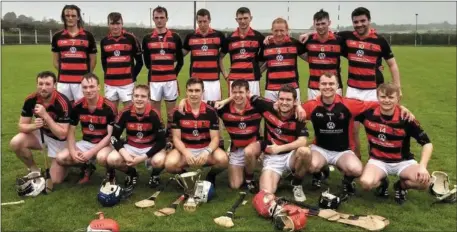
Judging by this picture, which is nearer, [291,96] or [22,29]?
[291,96]

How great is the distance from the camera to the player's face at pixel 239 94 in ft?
17.6

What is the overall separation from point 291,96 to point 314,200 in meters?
1.22

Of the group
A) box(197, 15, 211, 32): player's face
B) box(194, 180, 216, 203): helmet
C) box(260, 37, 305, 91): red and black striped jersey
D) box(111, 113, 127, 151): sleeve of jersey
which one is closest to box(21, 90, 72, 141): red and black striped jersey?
box(111, 113, 127, 151): sleeve of jersey

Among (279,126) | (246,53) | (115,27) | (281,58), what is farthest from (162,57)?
(279,126)

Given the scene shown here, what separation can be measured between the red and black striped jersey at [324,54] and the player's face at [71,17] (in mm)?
3225

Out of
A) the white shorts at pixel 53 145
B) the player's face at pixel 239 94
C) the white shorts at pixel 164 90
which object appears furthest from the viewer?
the white shorts at pixel 164 90

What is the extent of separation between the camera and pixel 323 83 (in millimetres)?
5215

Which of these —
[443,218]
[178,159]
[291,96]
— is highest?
[291,96]

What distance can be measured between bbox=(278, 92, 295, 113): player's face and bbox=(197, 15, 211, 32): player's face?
6.47ft

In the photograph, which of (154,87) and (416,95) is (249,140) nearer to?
(154,87)

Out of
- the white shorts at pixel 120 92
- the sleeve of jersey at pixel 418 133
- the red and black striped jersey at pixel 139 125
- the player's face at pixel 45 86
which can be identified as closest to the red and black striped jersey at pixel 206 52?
the white shorts at pixel 120 92

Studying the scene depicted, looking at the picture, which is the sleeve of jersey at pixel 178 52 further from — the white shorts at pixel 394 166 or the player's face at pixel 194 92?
the white shorts at pixel 394 166

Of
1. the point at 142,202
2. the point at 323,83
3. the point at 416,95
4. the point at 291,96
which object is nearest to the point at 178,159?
the point at 142,202

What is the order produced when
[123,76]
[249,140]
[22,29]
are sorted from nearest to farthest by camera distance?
[249,140] < [123,76] < [22,29]
